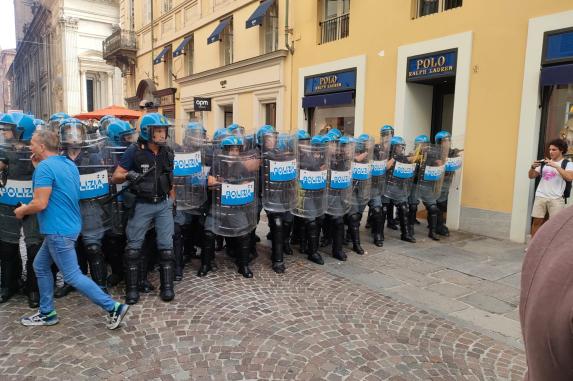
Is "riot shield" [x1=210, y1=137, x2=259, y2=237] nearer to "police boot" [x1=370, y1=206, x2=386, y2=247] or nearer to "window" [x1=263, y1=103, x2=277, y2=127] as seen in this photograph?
"police boot" [x1=370, y1=206, x2=386, y2=247]

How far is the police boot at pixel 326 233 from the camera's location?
6.61m

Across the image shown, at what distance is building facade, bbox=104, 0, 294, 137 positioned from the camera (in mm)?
12734

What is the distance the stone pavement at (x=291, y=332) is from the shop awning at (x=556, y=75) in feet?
10.5

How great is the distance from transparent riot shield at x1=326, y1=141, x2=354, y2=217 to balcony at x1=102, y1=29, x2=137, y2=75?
19.6 meters

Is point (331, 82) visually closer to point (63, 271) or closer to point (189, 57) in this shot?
point (63, 271)

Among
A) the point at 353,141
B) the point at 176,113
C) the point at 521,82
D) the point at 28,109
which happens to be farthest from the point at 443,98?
the point at 28,109

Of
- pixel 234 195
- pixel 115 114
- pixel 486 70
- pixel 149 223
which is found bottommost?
pixel 149 223

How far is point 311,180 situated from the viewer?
5547 millimetres

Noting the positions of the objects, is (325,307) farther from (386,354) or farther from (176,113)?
(176,113)

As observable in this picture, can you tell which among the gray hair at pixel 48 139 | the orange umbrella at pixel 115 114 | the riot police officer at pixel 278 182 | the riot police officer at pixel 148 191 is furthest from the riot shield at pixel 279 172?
the orange umbrella at pixel 115 114

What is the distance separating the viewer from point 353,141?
6.05 meters

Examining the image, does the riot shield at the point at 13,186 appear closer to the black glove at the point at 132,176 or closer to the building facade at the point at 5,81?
the black glove at the point at 132,176

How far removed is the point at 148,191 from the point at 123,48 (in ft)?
66.6

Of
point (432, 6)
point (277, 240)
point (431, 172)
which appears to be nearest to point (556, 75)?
point (431, 172)
